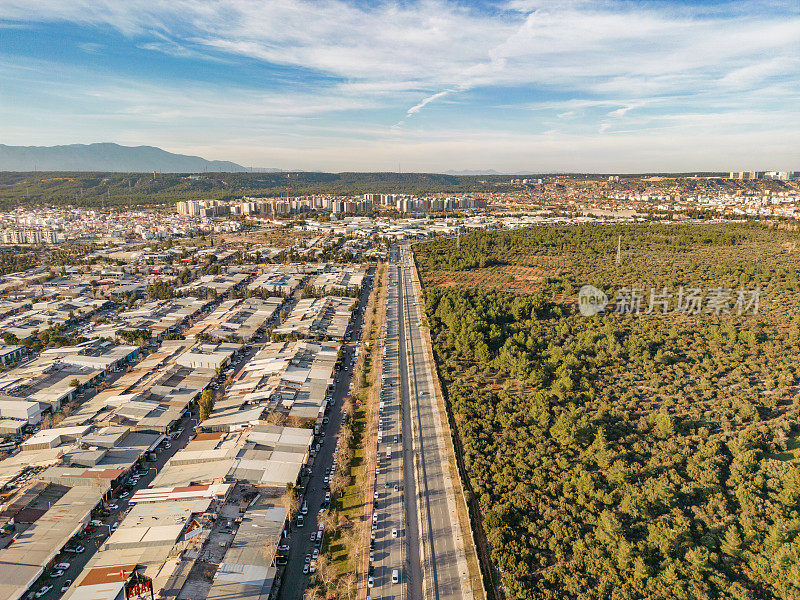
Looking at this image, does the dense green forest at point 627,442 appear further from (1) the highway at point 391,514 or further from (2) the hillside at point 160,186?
(2) the hillside at point 160,186

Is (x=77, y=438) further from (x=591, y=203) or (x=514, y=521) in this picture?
(x=591, y=203)

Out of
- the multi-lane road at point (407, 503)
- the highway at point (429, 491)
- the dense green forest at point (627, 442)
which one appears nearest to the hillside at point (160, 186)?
the highway at point (429, 491)

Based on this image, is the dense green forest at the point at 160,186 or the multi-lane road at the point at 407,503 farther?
the dense green forest at the point at 160,186

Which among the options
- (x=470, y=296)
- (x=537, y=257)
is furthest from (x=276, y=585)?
(x=537, y=257)

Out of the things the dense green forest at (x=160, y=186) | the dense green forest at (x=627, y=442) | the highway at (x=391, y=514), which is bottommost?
the highway at (x=391, y=514)

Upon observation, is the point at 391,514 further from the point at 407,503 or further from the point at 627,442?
the point at 627,442

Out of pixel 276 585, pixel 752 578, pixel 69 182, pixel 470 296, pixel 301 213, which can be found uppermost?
pixel 69 182

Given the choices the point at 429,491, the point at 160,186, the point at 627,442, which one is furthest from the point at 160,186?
the point at 627,442

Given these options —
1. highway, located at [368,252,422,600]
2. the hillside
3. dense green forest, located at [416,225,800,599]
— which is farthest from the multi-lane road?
the hillside
